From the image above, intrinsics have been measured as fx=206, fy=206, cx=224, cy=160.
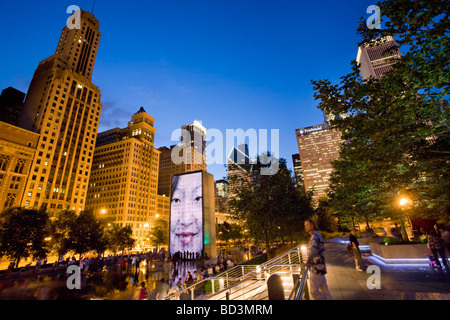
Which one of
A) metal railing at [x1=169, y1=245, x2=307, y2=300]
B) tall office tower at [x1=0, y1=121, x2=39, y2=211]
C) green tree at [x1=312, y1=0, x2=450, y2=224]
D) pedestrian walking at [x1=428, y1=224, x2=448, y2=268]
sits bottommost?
metal railing at [x1=169, y1=245, x2=307, y2=300]

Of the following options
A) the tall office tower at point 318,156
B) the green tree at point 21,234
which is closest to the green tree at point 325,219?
the green tree at point 21,234

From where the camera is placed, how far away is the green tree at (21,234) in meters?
26.7

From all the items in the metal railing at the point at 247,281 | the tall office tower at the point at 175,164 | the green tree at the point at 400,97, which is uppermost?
the tall office tower at the point at 175,164

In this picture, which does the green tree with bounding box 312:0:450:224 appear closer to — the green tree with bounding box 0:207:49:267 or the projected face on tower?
the projected face on tower

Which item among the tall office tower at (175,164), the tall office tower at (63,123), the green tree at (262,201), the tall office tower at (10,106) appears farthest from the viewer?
the tall office tower at (175,164)

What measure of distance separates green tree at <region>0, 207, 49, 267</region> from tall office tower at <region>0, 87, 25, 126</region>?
322ft

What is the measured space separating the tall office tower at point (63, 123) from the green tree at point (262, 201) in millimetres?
77816

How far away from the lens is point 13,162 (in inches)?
2411

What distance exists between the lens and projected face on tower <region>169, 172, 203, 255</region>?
36.9m

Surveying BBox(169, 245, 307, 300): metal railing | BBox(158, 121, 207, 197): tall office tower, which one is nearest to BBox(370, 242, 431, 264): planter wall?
BBox(169, 245, 307, 300): metal railing

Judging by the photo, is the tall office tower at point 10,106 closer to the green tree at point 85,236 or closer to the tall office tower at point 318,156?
the green tree at point 85,236
